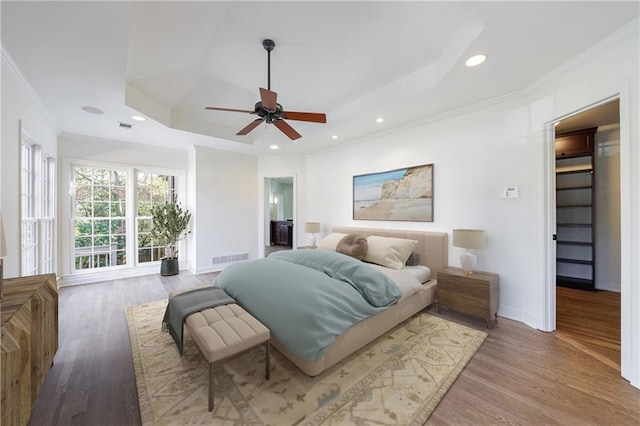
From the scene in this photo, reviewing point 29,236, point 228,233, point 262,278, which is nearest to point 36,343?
point 262,278

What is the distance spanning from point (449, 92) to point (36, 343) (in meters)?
4.19

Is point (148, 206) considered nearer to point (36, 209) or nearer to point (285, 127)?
point (36, 209)

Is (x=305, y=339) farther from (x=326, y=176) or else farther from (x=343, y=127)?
(x=326, y=176)

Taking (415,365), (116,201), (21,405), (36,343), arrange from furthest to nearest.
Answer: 1. (116,201)
2. (415,365)
3. (36,343)
4. (21,405)

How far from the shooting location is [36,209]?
318 cm

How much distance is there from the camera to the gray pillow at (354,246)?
136 inches

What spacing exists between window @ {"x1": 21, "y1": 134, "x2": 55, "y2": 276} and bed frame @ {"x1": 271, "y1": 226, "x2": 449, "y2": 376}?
11.1ft

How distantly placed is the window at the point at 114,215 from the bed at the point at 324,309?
3000mm

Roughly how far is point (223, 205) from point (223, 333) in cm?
381

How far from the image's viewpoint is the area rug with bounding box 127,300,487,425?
149cm

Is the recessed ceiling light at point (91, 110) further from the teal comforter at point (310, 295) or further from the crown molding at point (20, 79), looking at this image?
the teal comforter at point (310, 295)

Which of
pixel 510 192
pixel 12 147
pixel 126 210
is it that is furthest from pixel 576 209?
pixel 126 210

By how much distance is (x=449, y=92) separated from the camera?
8.99 feet

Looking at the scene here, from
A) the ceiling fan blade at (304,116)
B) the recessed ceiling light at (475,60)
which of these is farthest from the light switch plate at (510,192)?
the ceiling fan blade at (304,116)
